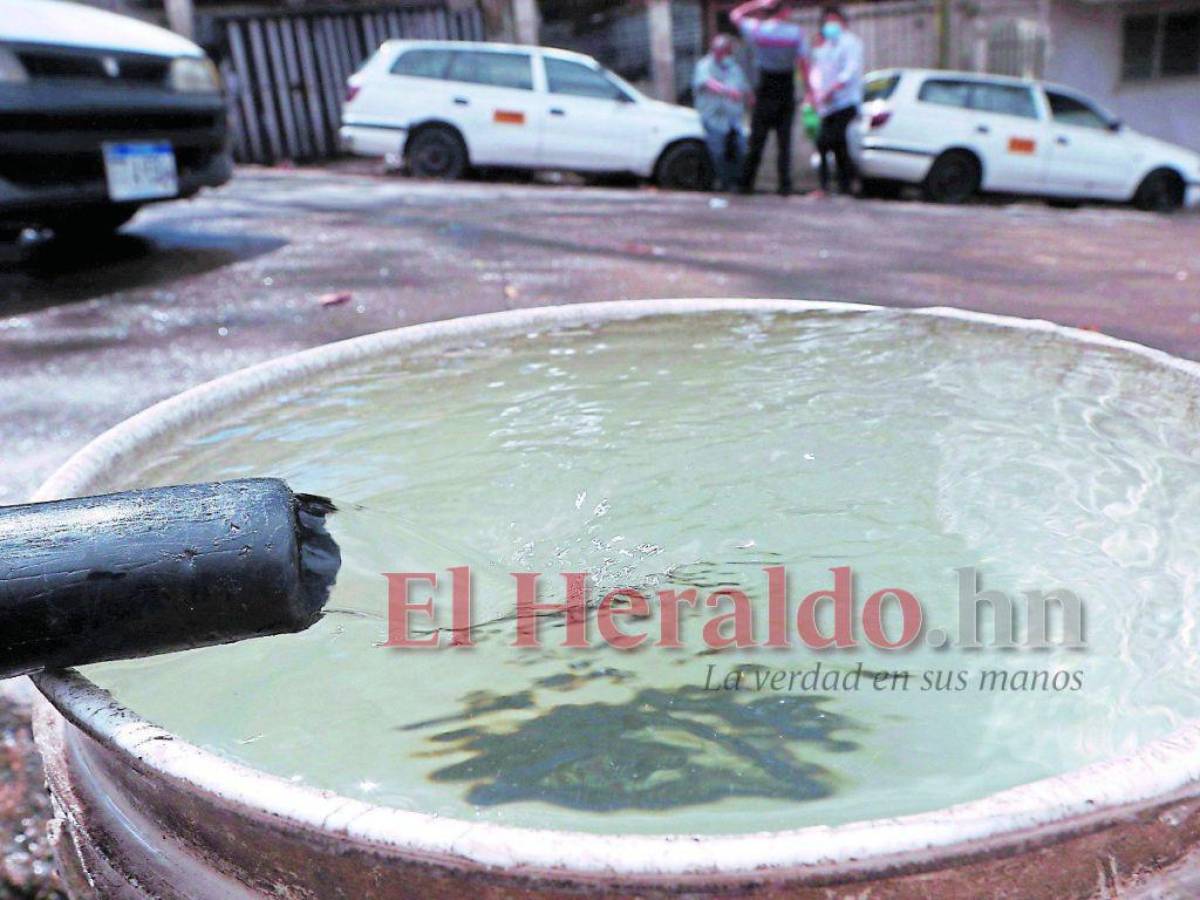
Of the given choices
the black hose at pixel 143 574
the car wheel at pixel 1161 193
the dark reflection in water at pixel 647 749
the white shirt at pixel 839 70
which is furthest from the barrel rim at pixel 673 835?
the car wheel at pixel 1161 193

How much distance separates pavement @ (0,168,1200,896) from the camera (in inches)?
159

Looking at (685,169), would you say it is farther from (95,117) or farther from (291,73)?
(95,117)

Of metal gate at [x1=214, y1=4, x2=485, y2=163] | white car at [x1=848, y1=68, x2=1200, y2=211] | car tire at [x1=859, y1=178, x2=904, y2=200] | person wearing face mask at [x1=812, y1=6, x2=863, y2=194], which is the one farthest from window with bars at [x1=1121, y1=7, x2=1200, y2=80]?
metal gate at [x1=214, y1=4, x2=485, y2=163]

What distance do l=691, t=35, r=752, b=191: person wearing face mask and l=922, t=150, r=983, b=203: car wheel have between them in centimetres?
197

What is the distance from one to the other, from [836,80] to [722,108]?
115cm

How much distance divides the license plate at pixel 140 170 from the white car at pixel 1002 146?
6787mm

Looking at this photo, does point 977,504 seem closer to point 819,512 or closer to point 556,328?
point 819,512

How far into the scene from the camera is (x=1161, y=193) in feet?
36.3

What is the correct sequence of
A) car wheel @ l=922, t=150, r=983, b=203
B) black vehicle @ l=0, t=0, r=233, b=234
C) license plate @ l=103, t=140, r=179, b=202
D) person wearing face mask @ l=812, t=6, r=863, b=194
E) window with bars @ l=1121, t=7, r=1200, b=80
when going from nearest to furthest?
black vehicle @ l=0, t=0, r=233, b=234 < license plate @ l=103, t=140, r=179, b=202 < person wearing face mask @ l=812, t=6, r=863, b=194 < car wheel @ l=922, t=150, r=983, b=203 < window with bars @ l=1121, t=7, r=1200, b=80

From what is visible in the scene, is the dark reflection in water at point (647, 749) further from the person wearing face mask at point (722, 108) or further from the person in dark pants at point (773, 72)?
the person wearing face mask at point (722, 108)

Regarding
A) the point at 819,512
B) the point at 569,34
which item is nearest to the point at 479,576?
the point at 819,512

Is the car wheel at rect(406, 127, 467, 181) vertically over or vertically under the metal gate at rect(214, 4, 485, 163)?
under

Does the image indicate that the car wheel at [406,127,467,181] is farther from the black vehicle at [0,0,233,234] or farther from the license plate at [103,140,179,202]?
the license plate at [103,140,179,202]

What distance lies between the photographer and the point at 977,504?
6.12ft
